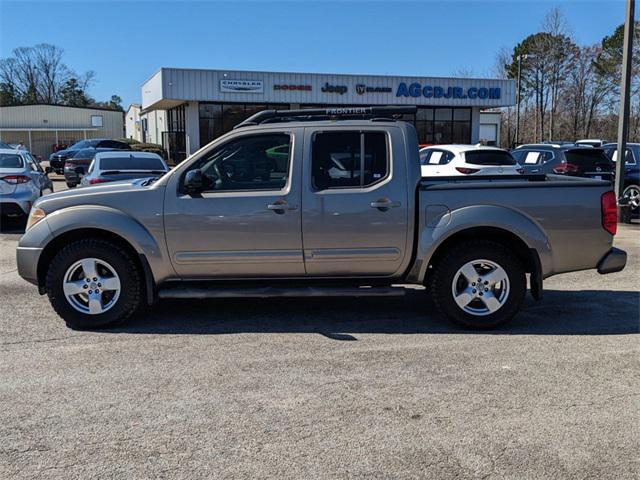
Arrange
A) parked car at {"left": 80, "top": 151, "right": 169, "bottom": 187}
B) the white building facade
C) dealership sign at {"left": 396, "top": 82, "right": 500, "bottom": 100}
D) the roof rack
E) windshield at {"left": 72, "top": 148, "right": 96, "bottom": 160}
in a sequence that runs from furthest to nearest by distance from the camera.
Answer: the white building facade → dealership sign at {"left": 396, "top": 82, "right": 500, "bottom": 100} → windshield at {"left": 72, "top": 148, "right": 96, "bottom": 160} → parked car at {"left": 80, "top": 151, "right": 169, "bottom": 187} → the roof rack

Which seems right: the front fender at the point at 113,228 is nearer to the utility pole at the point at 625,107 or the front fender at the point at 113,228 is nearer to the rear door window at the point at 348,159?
the rear door window at the point at 348,159

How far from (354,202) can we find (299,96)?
32.2 metres

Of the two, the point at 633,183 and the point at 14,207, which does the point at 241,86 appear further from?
the point at 633,183

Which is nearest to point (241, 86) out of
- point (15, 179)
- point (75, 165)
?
point (75, 165)

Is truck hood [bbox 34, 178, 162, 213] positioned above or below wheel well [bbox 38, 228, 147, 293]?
above

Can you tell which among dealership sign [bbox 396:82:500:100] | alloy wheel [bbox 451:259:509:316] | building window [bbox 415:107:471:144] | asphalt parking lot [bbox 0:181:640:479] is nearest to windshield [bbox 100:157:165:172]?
asphalt parking lot [bbox 0:181:640:479]

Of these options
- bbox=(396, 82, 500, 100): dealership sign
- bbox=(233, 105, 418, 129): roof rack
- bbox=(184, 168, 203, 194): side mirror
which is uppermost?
bbox=(396, 82, 500, 100): dealership sign

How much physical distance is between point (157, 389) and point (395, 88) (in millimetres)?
35385

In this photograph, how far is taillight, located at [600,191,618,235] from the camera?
18.7 ft

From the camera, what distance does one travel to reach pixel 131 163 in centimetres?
1299

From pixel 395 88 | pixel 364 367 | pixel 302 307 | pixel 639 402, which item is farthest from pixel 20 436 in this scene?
pixel 395 88

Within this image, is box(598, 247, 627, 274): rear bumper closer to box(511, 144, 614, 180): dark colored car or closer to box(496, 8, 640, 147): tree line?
box(511, 144, 614, 180): dark colored car

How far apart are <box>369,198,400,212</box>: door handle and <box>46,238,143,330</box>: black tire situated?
224 centimetres

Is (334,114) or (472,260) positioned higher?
(334,114)
